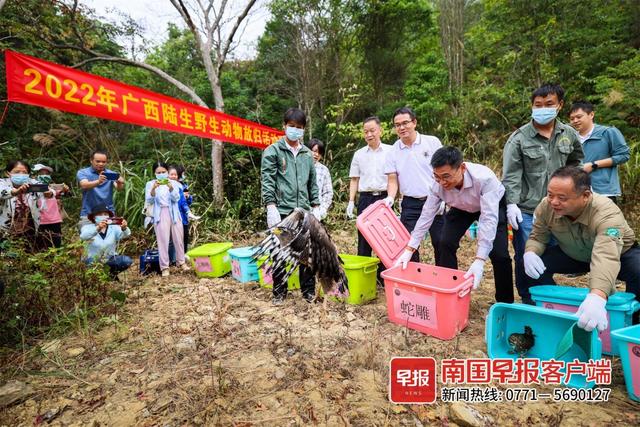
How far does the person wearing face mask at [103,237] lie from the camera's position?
3.26m

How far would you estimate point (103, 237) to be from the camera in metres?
3.39

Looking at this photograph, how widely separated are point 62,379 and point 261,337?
44.4 inches

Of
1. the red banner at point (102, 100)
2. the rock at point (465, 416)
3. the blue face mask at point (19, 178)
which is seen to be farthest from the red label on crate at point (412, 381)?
the blue face mask at point (19, 178)

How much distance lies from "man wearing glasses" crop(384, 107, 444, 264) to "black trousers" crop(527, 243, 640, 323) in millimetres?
802

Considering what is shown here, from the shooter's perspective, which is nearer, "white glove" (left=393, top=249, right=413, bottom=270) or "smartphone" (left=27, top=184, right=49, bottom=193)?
"white glove" (left=393, top=249, right=413, bottom=270)

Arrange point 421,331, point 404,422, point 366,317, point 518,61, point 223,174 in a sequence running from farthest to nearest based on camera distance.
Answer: point 518,61 < point 223,174 < point 366,317 < point 421,331 < point 404,422

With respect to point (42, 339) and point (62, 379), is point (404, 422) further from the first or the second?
point (42, 339)

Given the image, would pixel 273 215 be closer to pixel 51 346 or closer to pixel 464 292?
pixel 464 292

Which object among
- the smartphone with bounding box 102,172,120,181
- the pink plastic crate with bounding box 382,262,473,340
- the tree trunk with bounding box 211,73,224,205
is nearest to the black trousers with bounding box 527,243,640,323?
the pink plastic crate with bounding box 382,262,473,340

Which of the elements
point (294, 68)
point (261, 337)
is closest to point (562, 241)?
point (261, 337)

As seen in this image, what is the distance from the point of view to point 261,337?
7.86ft

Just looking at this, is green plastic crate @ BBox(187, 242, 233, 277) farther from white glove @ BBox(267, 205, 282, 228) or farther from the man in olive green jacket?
the man in olive green jacket

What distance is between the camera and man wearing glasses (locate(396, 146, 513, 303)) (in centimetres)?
221

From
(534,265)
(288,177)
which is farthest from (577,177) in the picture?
(288,177)
